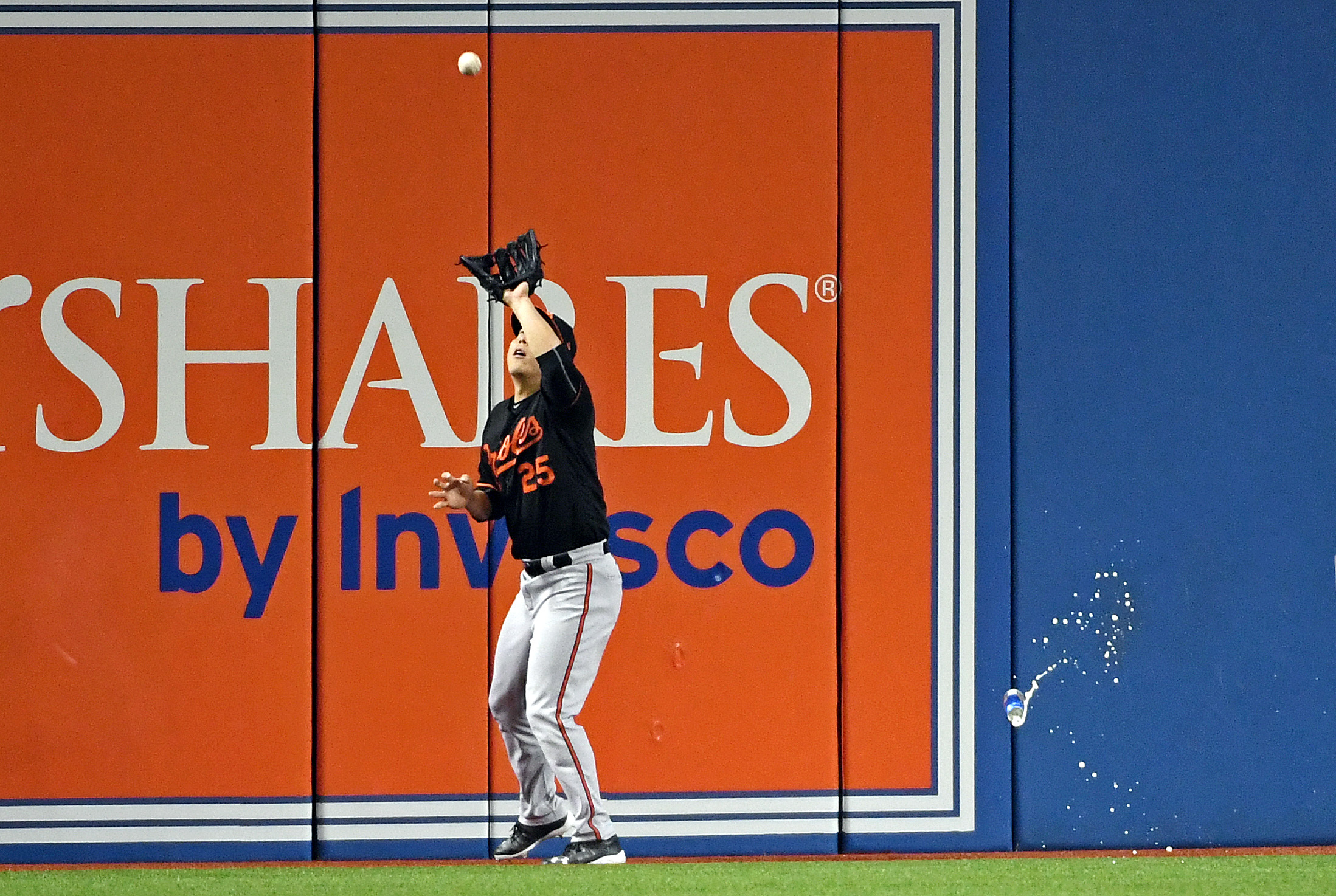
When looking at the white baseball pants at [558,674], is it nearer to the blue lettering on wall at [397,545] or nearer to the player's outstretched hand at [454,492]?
the player's outstretched hand at [454,492]

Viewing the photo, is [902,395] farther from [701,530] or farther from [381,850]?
[381,850]

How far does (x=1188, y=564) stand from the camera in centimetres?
415

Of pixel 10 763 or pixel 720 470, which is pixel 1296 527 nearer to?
A: pixel 720 470

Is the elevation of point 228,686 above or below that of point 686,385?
below

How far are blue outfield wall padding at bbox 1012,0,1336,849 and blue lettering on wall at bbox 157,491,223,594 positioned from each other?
2.42 m

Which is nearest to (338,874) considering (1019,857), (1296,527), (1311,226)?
(1019,857)

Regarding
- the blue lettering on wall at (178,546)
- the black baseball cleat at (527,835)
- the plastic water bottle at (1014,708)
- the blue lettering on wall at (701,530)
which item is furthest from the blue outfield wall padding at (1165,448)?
the blue lettering on wall at (178,546)

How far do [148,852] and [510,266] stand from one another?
204 cm

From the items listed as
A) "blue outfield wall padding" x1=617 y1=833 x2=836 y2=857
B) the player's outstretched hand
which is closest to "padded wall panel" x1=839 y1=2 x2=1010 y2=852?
"blue outfield wall padding" x1=617 y1=833 x2=836 y2=857

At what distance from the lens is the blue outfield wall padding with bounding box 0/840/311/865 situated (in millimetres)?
4020

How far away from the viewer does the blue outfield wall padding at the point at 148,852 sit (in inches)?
158

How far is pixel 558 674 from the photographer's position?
11.7 ft

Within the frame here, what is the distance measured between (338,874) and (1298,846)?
2.83 meters

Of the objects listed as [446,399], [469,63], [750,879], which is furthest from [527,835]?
[469,63]
